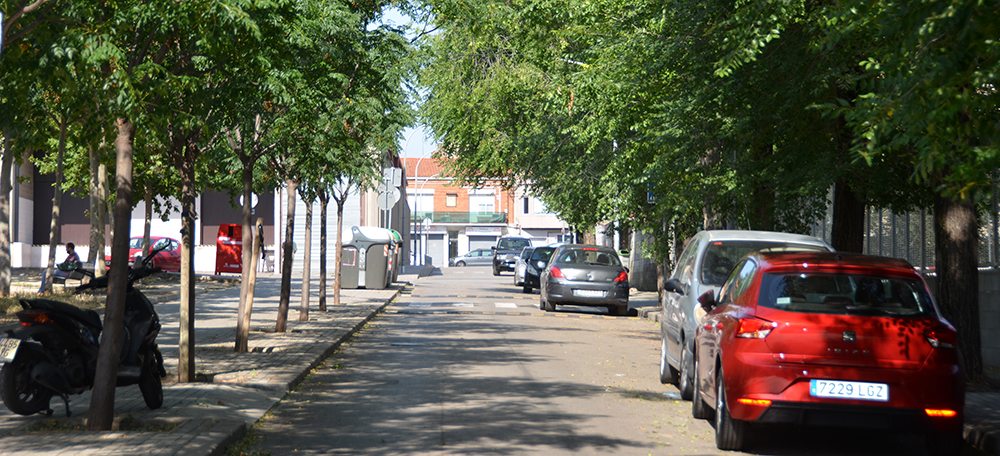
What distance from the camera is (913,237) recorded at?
15734 mm

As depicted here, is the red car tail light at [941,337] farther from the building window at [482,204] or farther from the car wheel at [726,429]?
the building window at [482,204]

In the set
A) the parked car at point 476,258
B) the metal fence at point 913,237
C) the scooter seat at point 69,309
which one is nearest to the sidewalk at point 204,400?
the scooter seat at point 69,309

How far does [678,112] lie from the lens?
1267 cm

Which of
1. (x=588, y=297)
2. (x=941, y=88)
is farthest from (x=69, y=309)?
(x=588, y=297)

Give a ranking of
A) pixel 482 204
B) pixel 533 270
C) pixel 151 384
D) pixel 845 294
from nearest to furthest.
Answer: pixel 845 294 < pixel 151 384 < pixel 533 270 < pixel 482 204

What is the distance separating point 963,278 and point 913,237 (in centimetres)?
528

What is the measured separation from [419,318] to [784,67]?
1074 centimetres

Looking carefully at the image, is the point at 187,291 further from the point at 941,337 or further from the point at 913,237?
the point at 913,237

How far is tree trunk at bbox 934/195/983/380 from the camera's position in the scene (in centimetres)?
1068

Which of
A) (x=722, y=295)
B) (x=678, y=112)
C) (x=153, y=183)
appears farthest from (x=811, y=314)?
(x=153, y=183)

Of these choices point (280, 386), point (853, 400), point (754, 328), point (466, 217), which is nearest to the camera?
point (853, 400)

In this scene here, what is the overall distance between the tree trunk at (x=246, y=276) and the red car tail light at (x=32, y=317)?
14.7ft

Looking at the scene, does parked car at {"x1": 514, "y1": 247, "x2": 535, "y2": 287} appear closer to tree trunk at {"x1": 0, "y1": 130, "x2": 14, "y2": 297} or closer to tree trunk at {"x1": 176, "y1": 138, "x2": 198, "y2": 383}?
tree trunk at {"x1": 0, "y1": 130, "x2": 14, "y2": 297}

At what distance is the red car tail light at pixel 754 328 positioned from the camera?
22.4ft
